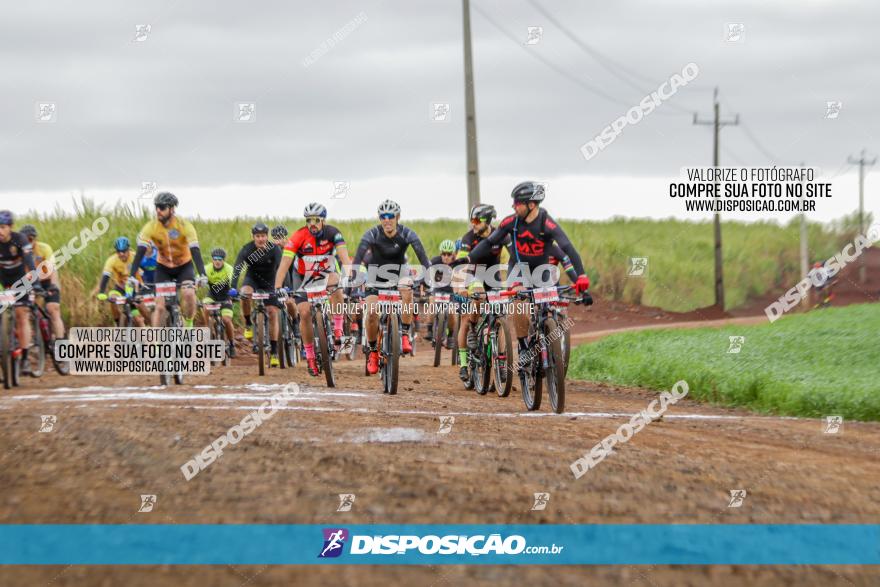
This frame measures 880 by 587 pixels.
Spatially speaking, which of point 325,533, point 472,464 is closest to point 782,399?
point 472,464

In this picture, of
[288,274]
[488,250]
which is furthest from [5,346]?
[488,250]

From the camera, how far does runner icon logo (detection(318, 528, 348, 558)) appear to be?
185 inches

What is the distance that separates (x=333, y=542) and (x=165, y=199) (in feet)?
31.9

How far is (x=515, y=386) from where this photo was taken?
14.1 metres

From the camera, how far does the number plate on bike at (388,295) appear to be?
40.2 feet

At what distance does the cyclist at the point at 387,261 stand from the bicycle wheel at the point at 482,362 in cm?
93

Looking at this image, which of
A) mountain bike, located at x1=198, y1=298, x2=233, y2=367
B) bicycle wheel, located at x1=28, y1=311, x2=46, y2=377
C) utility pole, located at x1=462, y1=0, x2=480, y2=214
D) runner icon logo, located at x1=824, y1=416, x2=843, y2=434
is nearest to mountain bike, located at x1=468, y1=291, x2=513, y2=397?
runner icon logo, located at x1=824, y1=416, x2=843, y2=434

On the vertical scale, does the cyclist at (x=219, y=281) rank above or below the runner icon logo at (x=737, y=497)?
above

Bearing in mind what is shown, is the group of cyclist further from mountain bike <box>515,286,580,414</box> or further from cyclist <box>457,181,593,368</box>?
mountain bike <box>515,286,580,414</box>

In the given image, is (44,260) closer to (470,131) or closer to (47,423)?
(47,423)

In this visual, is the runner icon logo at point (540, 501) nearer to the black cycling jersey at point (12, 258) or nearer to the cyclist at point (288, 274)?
the black cycling jersey at point (12, 258)

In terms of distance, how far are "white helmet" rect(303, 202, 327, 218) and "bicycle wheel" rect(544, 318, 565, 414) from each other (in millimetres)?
4542

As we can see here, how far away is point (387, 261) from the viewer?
12922mm

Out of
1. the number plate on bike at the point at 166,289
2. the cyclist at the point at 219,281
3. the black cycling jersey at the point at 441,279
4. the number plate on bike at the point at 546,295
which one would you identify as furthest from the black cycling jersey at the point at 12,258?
the number plate on bike at the point at 546,295
